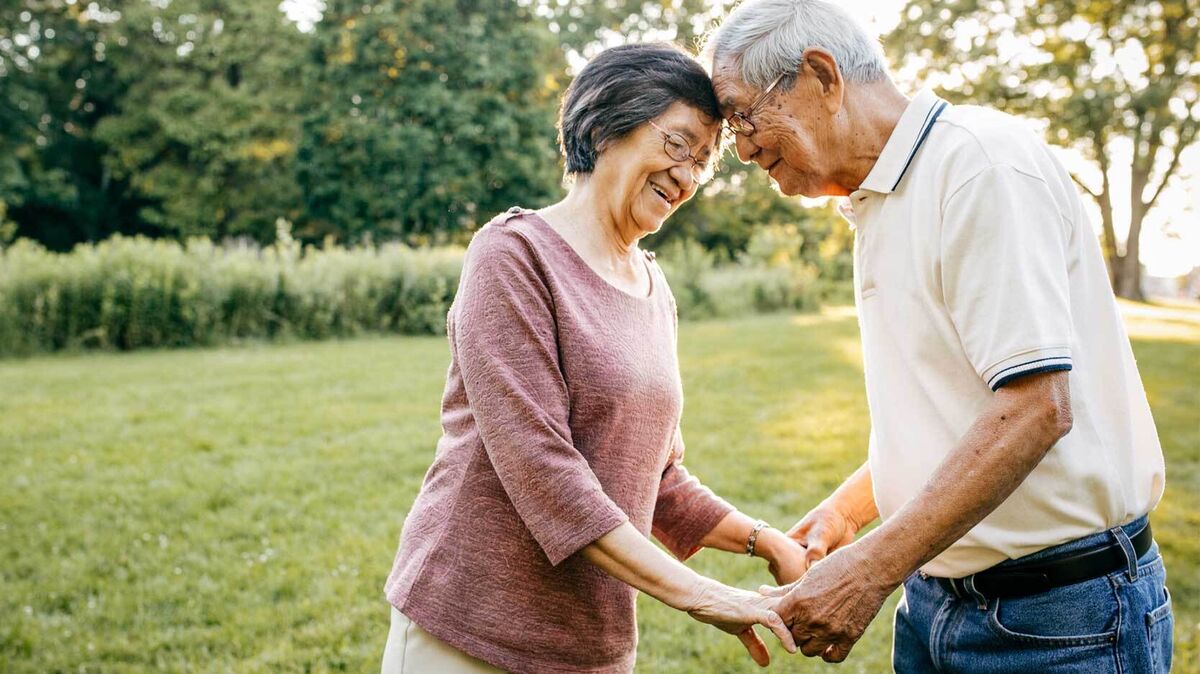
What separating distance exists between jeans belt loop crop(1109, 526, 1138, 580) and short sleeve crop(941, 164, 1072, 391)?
47cm

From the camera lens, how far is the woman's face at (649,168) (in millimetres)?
2279

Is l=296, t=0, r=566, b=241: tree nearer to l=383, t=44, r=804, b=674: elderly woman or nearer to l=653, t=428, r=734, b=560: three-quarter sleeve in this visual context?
l=653, t=428, r=734, b=560: three-quarter sleeve

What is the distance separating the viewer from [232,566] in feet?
16.8

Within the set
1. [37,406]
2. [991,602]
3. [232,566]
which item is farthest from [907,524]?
[37,406]

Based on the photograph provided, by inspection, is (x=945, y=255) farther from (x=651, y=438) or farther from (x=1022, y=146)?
(x=651, y=438)

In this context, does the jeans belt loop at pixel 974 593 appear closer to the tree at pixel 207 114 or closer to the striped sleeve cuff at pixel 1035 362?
the striped sleeve cuff at pixel 1035 362

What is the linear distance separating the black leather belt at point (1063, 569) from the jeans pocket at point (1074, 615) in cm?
2

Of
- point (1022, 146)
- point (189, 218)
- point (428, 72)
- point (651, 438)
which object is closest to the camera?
point (1022, 146)

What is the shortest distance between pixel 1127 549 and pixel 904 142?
0.96 m

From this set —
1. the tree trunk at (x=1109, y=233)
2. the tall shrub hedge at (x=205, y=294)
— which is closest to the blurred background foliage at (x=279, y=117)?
the tree trunk at (x=1109, y=233)

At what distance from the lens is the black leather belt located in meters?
1.86

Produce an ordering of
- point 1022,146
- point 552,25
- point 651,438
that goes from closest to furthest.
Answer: point 1022,146 < point 651,438 < point 552,25

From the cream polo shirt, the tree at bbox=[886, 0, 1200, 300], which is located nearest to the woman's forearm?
the cream polo shirt

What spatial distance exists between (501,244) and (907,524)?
3.40 ft
